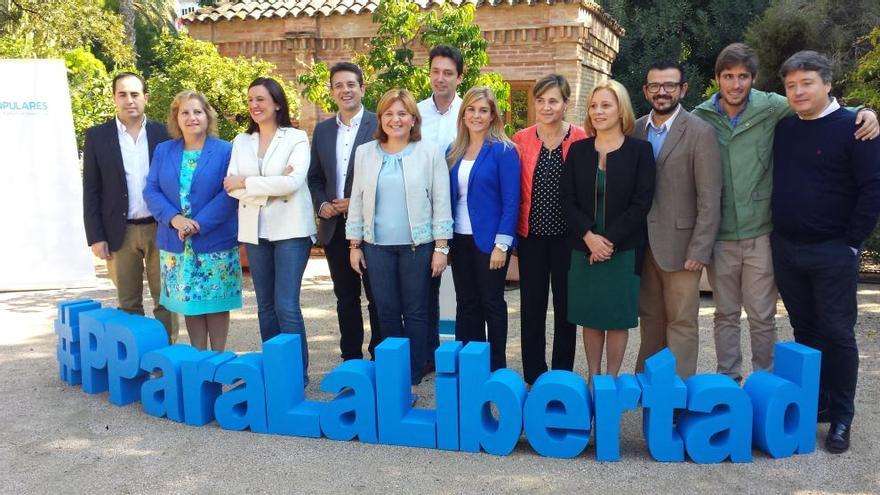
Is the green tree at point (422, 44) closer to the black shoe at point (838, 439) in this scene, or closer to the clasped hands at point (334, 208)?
the clasped hands at point (334, 208)

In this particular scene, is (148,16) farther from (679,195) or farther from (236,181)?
(679,195)

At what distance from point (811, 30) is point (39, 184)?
37.5ft

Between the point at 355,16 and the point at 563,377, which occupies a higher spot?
the point at 355,16

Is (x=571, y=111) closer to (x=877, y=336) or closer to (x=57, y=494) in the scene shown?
(x=877, y=336)

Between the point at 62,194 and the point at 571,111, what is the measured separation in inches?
278

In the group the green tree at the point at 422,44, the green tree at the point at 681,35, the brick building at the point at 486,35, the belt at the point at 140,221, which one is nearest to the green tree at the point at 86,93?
the brick building at the point at 486,35

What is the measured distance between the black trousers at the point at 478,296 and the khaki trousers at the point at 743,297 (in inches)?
48.5

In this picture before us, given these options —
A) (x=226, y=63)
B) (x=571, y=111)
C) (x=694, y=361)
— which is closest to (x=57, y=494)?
(x=694, y=361)

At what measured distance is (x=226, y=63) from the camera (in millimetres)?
9641

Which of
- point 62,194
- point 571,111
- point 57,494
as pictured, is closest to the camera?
point 57,494

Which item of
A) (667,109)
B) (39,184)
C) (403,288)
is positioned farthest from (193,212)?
(39,184)

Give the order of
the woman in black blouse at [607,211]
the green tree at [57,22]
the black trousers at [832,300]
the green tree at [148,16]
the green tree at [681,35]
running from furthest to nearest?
1. the green tree at [148,16]
2. the green tree at [681,35]
3. the green tree at [57,22]
4. the woman in black blouse at [607,211]
5. the black trousers at [832,300]

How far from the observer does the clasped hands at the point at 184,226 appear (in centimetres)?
451

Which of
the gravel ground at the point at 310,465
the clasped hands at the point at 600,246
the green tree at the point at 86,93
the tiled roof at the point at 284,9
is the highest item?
the tiled roof at the point at 284,9
